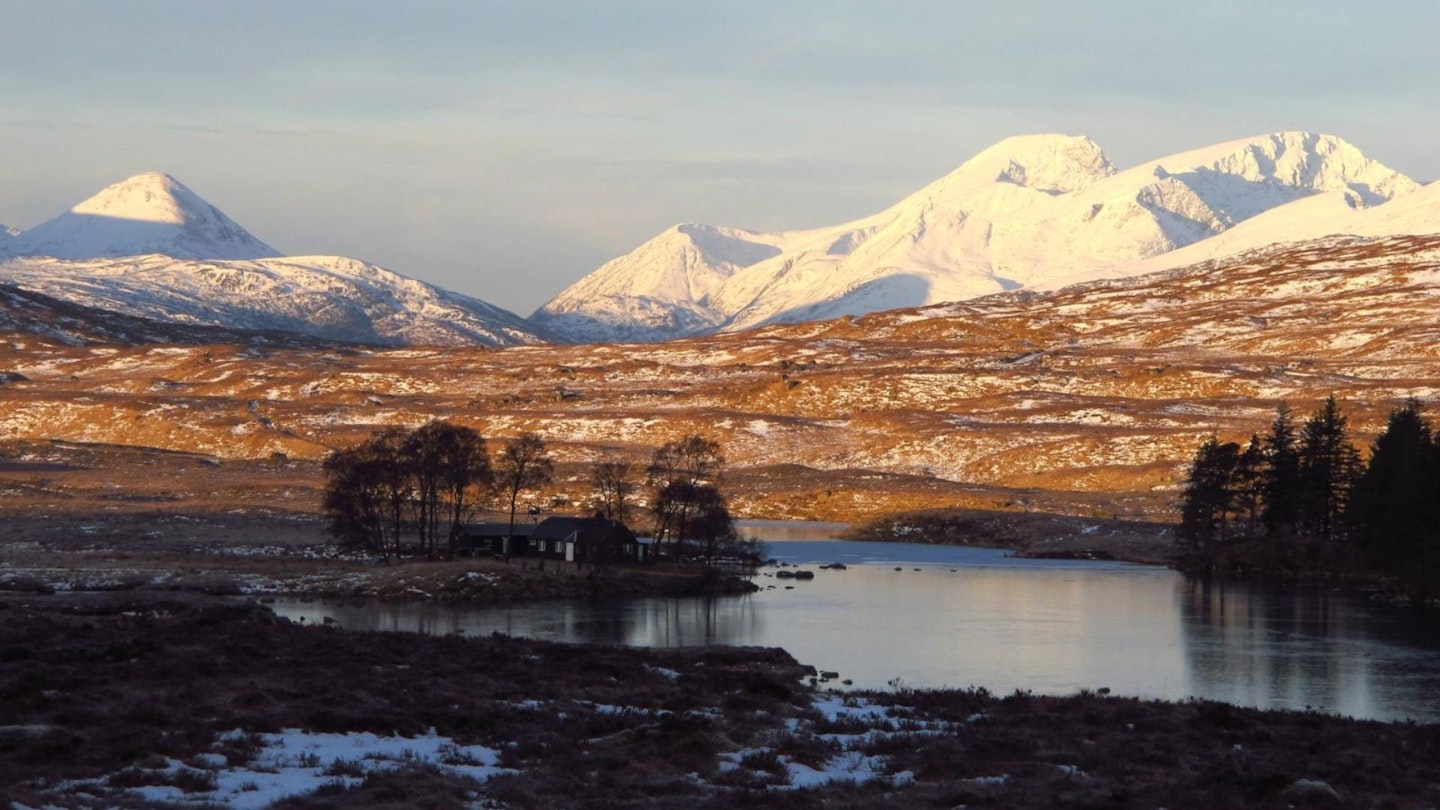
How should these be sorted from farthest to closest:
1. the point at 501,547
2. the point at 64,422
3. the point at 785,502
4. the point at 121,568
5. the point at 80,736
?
the point at 64,422
the point at 785,502
the point at 501,547
the point at 121,568
the point at 80,736

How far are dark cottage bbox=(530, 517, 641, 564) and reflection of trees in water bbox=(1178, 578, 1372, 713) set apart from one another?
32.2 meters

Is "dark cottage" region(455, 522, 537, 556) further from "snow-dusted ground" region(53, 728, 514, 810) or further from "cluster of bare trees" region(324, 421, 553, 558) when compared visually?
"snow-dusted ground" region(53, 728, 514, 810)

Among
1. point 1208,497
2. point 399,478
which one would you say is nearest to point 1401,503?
point 1208,497

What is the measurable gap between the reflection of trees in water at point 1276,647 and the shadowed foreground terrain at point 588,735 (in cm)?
792

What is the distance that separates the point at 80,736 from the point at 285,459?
461 feet

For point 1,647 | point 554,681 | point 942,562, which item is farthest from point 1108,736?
point 942,562

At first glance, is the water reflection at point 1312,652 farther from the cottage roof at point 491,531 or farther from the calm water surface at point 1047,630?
the cottage roof at point 491,531

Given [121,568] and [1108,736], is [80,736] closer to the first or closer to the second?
[1108,736]

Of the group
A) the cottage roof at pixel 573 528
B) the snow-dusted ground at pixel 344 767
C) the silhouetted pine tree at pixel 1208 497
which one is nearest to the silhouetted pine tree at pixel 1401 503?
the silhouetted pine tree at pixel 1208 497

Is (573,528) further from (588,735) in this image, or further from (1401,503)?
(588,735)

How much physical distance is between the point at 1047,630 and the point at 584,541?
3192 centimetres

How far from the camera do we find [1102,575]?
9512cm

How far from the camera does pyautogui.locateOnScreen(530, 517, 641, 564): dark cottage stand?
89625 millimetres

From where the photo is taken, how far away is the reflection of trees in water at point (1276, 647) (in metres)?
53.1
